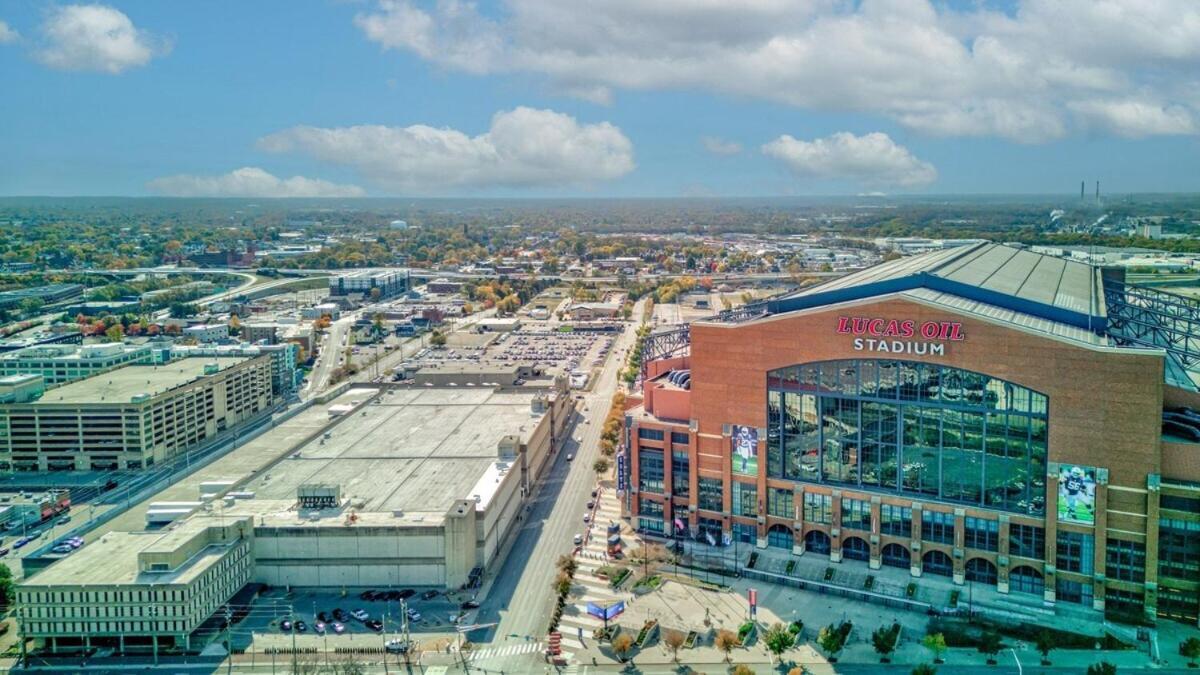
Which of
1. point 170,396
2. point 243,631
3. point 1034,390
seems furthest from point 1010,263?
point 170,396

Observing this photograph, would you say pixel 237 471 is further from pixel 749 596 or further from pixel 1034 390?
pixel 1034 390

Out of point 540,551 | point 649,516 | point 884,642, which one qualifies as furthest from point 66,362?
point 884,642

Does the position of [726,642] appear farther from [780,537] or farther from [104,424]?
[104,424]

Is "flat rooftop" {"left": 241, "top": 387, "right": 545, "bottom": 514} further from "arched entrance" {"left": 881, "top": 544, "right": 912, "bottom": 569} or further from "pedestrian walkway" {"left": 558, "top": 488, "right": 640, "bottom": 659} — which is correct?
"arched entrance" {"left": 881, "top": 544, "right": 912, "bottom": 569}

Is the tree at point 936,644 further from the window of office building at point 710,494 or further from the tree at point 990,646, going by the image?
the window of office building at point 710,494

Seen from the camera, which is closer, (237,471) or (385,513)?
(385,513)

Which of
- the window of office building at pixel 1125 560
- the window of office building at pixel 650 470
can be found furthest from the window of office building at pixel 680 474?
the window of office building at pixel 1125 560

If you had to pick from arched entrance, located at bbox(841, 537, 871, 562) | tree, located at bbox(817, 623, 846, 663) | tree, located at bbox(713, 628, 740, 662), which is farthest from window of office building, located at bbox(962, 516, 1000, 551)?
tree, located at bbox(713, 628, 740, 662)

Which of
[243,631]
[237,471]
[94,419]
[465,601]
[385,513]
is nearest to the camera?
[243,631]
